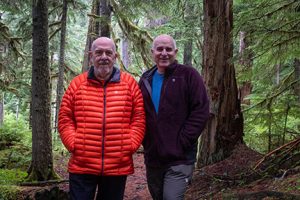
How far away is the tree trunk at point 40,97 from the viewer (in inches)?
312

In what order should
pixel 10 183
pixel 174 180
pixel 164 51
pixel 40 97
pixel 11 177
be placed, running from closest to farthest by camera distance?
1. pixel 174 180
2. pixel 164 51
3. pixel 10 183
4. pixel 40 97
5. pixel 11 177

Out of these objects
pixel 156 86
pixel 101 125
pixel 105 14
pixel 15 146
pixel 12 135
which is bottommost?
pixel 15 146

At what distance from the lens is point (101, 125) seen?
3355mm

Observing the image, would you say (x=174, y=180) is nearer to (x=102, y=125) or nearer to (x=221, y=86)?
(x=102, y=125)

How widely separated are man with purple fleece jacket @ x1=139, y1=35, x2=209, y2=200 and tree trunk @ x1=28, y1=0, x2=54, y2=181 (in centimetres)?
487

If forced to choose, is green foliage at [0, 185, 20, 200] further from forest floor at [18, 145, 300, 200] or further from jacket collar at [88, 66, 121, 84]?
jacket collar at [88, 66, 121, 84]

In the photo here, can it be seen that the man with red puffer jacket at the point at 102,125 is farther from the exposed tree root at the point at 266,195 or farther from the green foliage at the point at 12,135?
the green foliage at the point at 12,135

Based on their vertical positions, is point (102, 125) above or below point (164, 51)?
below

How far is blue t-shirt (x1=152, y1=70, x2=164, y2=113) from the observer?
142 inches

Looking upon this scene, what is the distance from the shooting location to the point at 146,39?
46.0ft

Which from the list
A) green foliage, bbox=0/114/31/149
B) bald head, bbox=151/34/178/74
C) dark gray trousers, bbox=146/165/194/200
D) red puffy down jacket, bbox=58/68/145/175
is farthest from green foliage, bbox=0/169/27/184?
bald head, bbox=151/34/178/74

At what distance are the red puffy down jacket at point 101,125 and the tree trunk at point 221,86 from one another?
366 cm

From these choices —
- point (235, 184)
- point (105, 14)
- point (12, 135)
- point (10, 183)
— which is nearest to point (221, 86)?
point (235, 184)

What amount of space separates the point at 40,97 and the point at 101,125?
5012 mm
